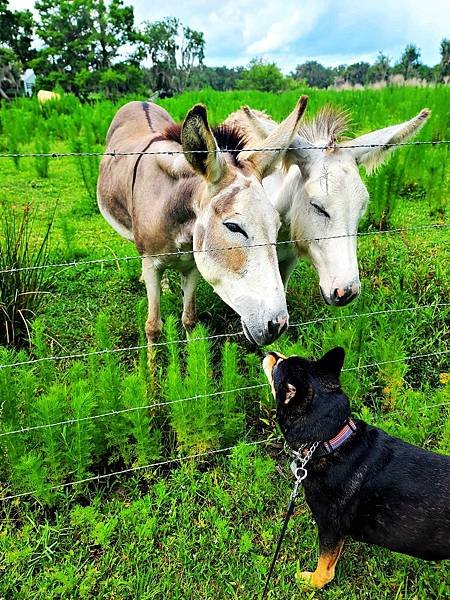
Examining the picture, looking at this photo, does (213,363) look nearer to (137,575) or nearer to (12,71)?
(137,575)

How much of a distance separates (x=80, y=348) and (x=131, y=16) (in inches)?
1648

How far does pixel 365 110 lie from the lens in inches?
385

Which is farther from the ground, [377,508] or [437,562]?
[377,508]

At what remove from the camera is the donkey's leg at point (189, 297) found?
333 centimetres

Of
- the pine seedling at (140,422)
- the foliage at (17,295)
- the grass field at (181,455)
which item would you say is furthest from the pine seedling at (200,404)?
the foliage at (17,295)

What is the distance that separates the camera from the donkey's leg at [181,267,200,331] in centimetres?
333

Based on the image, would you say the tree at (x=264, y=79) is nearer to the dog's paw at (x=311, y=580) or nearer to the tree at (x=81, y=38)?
the tree at (x=81, y=38)

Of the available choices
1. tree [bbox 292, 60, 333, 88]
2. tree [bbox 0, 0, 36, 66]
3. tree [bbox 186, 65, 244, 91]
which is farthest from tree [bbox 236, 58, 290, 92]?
tree [bbox 0, 0, 36, 66]

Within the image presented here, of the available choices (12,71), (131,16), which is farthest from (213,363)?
(12,71)

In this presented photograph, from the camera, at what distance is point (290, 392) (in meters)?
1.90

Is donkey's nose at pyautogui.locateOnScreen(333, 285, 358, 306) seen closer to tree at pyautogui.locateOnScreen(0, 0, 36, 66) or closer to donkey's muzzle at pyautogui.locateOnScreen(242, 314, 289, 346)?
donkey's muzzle at pyautogui.locateOnScreen(242, 314, 289, 346)

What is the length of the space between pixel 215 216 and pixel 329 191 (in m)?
0.74

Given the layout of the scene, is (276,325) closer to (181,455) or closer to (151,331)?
(181,455)

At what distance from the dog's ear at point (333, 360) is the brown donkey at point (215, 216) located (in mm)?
229
